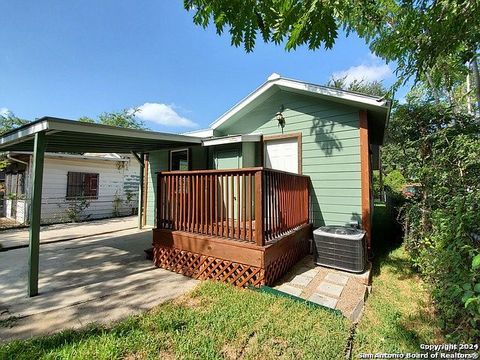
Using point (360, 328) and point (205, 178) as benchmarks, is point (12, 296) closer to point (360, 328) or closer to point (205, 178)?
point (205, 178)

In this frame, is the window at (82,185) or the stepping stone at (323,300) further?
the window at (82,185)

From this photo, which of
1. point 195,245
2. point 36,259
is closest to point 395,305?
point 195,245

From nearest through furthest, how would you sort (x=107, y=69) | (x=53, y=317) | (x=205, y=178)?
(x=53, y=317)
(x=205, y=178)
(x=107, y=69)

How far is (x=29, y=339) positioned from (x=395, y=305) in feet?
14.4

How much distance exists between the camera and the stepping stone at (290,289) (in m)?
3.50

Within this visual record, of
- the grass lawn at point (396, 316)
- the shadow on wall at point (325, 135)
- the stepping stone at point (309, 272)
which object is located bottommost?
the grass lawn at point (396, 316)

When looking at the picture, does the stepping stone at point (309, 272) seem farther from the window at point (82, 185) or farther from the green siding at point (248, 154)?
the window at point (82, 185)

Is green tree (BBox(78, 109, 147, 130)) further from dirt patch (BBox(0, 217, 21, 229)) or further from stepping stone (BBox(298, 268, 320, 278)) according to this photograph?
stepping stone (BBox(298, 268, 320, 278))

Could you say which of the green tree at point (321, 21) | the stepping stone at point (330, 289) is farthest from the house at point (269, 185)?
the green tree at point (321, 21)

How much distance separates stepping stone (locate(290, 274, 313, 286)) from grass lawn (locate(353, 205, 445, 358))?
906 millimetres

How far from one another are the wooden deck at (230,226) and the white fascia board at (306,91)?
6.75 ft

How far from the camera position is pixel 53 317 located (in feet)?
9.70

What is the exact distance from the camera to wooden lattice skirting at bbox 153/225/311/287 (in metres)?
3.64

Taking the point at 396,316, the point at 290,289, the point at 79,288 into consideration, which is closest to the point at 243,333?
the point at 290,289
